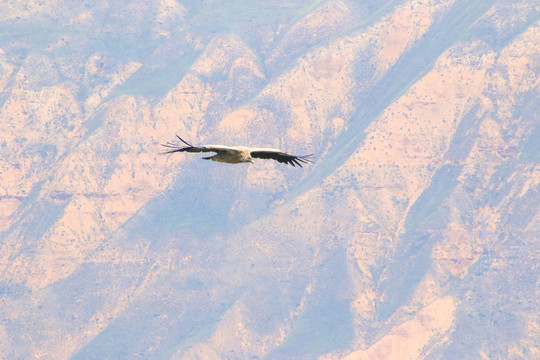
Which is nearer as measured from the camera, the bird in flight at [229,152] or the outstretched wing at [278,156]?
the bird in flight at [229,152]

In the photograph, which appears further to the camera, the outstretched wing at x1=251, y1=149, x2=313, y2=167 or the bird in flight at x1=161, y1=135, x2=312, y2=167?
the outstretched wing at x1=251, y1=149, x2=313, y2=167

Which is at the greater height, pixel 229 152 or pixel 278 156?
pixel 229 152

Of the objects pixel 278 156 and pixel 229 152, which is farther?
pixel 278 156
